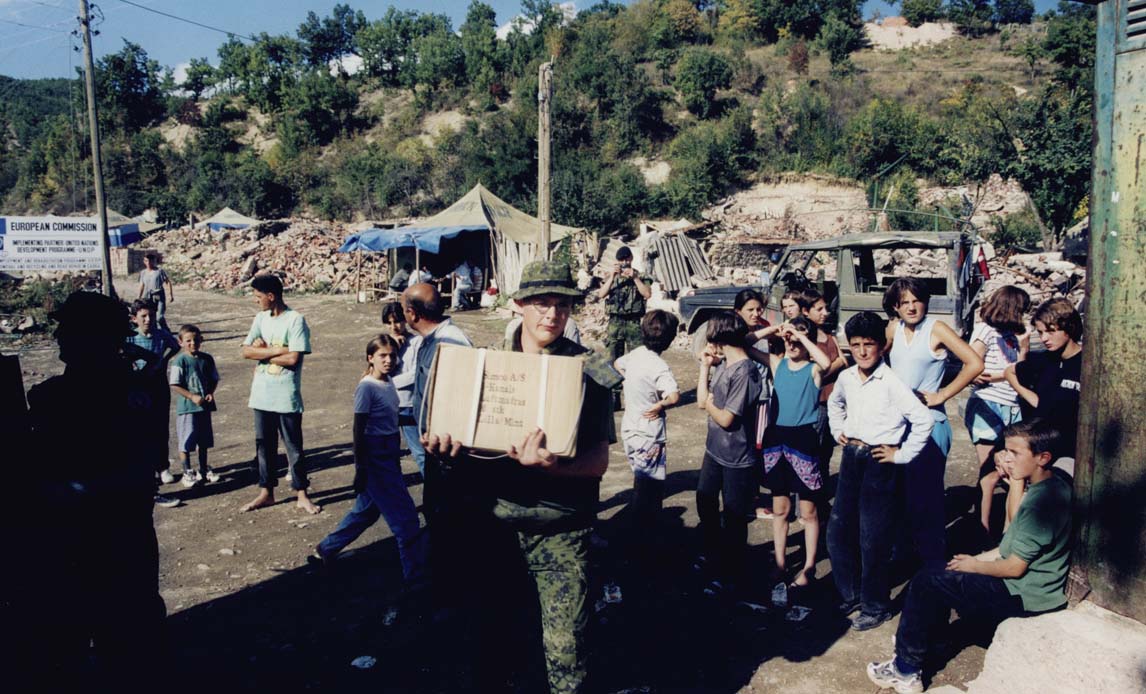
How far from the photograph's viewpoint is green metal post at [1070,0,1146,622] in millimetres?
3078

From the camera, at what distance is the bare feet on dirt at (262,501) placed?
5938 mm

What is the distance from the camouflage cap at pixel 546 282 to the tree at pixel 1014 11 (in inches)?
2315

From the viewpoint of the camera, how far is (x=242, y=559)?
512 cm

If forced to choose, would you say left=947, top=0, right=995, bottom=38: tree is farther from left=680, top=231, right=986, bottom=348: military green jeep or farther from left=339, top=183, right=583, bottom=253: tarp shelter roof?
left=680, top=231, right=986, bottom=348: military green jeep

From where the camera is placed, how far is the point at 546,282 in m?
2.93

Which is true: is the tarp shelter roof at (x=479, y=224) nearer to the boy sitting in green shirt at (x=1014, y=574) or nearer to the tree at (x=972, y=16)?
the boy sitting in green shirt at (x=1014, y=574)

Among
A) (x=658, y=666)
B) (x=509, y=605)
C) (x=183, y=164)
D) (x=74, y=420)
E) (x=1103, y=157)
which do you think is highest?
(x=183, y=164)

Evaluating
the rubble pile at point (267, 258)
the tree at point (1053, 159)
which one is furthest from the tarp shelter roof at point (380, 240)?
the tree at point (1053, 159)

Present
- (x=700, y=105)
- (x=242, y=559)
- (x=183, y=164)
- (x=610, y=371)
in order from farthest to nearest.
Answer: (x=183, y=164), (x=700, y=105), (x=242, y=559), (x=610, y=371)

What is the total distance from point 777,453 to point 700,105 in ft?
118

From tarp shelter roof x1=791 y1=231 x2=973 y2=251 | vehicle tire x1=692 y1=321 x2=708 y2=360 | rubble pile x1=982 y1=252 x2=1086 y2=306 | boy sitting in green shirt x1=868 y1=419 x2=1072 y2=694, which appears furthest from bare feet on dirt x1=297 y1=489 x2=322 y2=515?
rubble pile x1=982 y1=252 x2=1086 y2=306

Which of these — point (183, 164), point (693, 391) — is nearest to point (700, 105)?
point (693, 391)

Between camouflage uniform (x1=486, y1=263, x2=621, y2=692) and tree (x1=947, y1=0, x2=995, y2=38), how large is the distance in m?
54.9

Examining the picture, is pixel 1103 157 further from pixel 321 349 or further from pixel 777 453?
pixel 321 349
